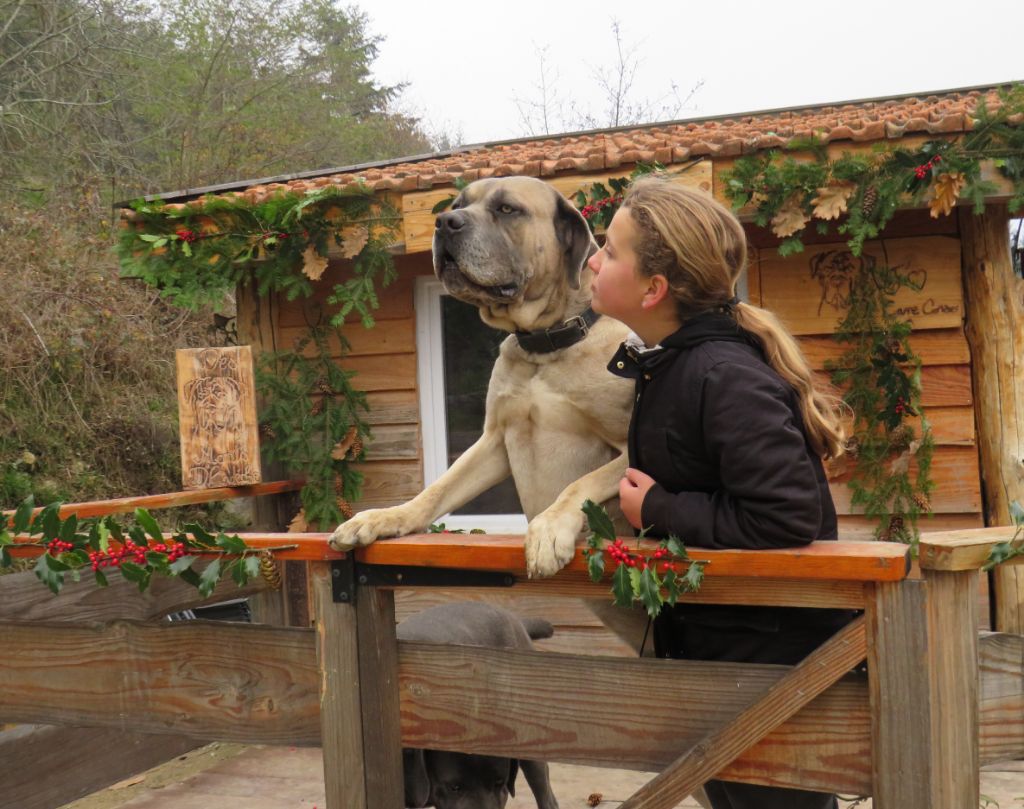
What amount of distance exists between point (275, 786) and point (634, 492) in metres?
3.59

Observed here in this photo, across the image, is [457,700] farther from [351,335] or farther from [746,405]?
[351,335]

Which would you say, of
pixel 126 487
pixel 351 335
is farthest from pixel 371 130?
pixel 351 335

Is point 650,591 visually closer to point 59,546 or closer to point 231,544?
point 231,544

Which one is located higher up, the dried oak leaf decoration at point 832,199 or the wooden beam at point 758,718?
the dried oak leaf decoration at point 832,199

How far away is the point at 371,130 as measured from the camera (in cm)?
1816

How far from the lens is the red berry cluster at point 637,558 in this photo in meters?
1.64

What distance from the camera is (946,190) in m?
4.42

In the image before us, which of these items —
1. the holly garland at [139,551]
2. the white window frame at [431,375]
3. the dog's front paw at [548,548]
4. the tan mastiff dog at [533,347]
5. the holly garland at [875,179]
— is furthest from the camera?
the white window frame at [431,375]

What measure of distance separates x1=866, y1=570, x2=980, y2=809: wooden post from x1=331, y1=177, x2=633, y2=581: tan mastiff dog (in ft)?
3.06

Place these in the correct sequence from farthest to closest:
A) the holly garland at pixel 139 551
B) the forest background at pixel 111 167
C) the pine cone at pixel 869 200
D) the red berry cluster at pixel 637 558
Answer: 1. the forest background at pixel 111 167
2. the pine cone at pixel 869 200
3. the holly garland at pixel 139 551
4. the red berry cluster at pixel 637 558

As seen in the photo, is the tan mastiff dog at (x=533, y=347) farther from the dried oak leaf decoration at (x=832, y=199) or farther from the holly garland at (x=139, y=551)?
the dried oak leaf decoration at (x=832, y=199)

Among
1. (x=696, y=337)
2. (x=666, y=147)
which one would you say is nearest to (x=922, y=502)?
(x=666, y=147)

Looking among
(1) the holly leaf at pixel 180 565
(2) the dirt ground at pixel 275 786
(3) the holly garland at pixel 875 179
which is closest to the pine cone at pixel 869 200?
(3) the holly garland at pixel 875 179

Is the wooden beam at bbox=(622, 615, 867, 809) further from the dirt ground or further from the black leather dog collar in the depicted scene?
the dirt ground
